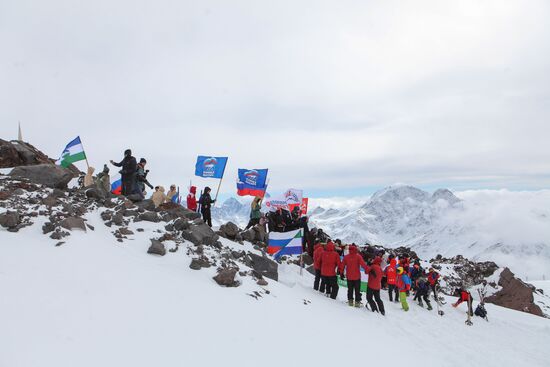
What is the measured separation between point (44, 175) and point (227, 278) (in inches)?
362

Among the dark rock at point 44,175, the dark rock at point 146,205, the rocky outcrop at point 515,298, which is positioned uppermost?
the dark rock at point 44,175

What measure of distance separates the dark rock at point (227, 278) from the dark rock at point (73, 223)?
3.99m

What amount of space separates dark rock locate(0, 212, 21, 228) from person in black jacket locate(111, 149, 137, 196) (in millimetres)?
→ 6311

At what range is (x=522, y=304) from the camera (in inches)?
1190

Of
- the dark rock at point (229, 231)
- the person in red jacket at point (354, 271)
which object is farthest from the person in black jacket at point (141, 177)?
the person in red jacket at point (354, 271)

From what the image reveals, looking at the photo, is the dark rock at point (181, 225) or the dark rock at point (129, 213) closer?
the dark rock at point (181, 225)

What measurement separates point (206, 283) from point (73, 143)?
1124cm

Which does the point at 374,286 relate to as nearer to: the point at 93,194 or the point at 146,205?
the point at 146,205

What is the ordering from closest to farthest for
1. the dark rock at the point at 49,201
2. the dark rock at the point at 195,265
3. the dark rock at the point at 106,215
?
the dark rock at the point at 195,265, the dark rock at the point at 49,201, the dark rock at the point at 106,215

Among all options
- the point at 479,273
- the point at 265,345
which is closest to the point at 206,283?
the point at 265,345

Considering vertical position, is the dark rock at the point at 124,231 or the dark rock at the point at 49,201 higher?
the dark rock at the point at 49,201

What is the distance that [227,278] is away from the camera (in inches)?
428

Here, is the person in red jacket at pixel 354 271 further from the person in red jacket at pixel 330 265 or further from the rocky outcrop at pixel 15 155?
the rocky outcrop at pixel 15 155

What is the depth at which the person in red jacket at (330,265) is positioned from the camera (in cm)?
1479
